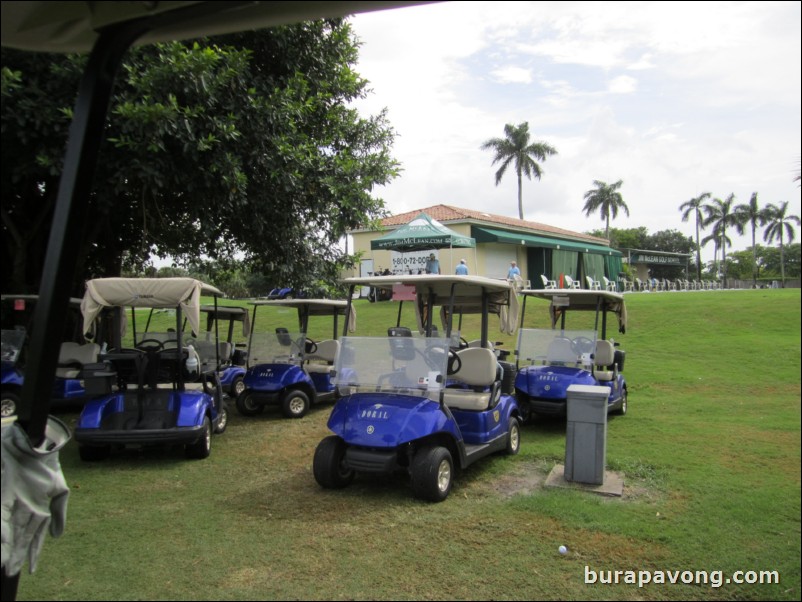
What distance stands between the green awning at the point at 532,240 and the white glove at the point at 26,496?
2665 centimetres

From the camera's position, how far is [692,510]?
16.5 ft

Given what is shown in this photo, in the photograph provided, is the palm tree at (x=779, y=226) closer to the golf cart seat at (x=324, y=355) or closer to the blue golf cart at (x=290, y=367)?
the blue golf cart at (x=290, y=367)

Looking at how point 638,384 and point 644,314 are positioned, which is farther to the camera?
point 644,314

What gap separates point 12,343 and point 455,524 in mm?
7429

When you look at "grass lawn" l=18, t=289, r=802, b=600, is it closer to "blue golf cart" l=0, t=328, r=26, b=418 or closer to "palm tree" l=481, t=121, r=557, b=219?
"blue golf cart" l=0, t=328, r=26, b=418

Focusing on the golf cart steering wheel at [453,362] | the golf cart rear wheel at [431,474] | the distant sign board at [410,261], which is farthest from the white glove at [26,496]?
the distant sign board at [410,261]

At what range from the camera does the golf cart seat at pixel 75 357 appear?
30.8 ft

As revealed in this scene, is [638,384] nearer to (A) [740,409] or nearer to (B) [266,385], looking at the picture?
(A) [740,409]

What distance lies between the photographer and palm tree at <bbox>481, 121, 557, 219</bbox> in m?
43.8

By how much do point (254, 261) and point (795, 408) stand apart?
10.8 metres

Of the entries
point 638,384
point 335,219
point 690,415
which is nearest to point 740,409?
point 690,415

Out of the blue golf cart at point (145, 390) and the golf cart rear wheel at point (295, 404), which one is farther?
the golf cart rear wheel at point (295, 404)

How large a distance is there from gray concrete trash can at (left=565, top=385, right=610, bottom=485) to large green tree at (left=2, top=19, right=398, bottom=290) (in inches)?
203

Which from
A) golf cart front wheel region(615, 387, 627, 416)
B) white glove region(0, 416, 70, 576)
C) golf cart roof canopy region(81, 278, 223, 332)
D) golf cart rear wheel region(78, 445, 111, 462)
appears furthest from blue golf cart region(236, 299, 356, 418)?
white glove region(0, 416, 70, 576)
